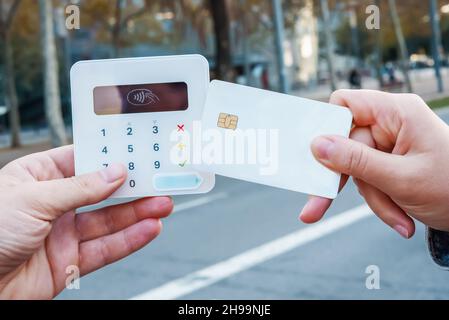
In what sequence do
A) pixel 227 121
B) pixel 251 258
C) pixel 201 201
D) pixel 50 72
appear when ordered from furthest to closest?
pixel 201 201 < pixel 251 258 < pixel 50 72 < pixel 227 121

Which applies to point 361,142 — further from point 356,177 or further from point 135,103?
point 135,103

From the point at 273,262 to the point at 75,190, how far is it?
9.19 feet

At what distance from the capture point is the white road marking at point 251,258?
3182 millimetres

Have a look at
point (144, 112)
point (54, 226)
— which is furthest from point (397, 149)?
point (54, 226)

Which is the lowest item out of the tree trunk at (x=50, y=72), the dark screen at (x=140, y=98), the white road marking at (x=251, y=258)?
the white road marking at (x=251, y=258)

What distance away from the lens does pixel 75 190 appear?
0.90 m

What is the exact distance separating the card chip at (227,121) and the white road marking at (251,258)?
2231mm

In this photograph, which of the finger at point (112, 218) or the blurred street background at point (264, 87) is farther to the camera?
the blurred street background at point (264, 87)

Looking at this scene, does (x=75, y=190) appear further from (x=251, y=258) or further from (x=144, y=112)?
(x=251, y=258)

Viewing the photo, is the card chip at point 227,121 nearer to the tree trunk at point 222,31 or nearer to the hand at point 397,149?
the hand at point 397,149

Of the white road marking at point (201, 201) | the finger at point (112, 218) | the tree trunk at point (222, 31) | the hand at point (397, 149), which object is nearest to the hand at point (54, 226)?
the finger at point (112, 218)

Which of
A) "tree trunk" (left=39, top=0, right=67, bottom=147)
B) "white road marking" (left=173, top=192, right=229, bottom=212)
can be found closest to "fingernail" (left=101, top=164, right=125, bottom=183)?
"tree trunk" (left=39, top=0, right=67, bottom=147)
